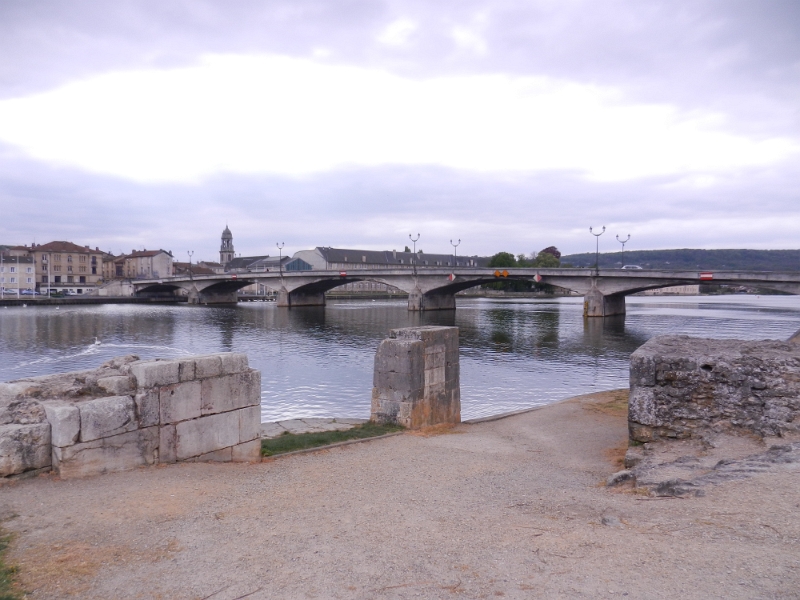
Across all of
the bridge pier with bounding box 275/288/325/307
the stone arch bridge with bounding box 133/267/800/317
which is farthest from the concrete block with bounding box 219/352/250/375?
the bridge pier with bounding box 275/288/325/307

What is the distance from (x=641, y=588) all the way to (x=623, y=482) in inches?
116

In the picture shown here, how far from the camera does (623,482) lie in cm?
665

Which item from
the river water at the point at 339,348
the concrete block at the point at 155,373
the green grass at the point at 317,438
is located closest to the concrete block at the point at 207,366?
the concrete block at the point at 155,373

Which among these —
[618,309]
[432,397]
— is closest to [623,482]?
[432,397]

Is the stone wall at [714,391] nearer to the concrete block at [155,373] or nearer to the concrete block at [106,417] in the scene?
the concrete block at [155,373]

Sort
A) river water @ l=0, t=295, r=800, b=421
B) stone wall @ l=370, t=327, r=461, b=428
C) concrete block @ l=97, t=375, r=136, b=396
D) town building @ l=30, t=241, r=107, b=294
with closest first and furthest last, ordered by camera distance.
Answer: concrete block @ l=97, t=375, r=136, b=396, stone wall @ l=370, t=327, r=461, b=428, river water @ l=0, t=295, r=800, b=421, town building @ l=30, t=241, r=107, b=294

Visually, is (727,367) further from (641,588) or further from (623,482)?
(641,588)

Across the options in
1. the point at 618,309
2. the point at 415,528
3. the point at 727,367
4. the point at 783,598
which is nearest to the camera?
the point at 783,598

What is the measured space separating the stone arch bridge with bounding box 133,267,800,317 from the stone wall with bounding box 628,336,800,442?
39.5m

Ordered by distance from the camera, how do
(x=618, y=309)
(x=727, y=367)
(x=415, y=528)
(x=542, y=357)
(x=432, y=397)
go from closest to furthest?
(x=415, y=528)
(x=727, y=367)
(x=432, y=397)
(x=542, y=357)
(x=618, y=309)

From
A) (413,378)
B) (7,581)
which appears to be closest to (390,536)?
(7,581)

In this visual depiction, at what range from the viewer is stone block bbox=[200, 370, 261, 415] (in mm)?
7586

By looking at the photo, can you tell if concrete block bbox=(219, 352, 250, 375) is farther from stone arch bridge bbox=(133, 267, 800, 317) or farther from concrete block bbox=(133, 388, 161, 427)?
stone arch bridge bbox=(133, 267, 800, 317)

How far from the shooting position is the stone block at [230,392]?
759cm
